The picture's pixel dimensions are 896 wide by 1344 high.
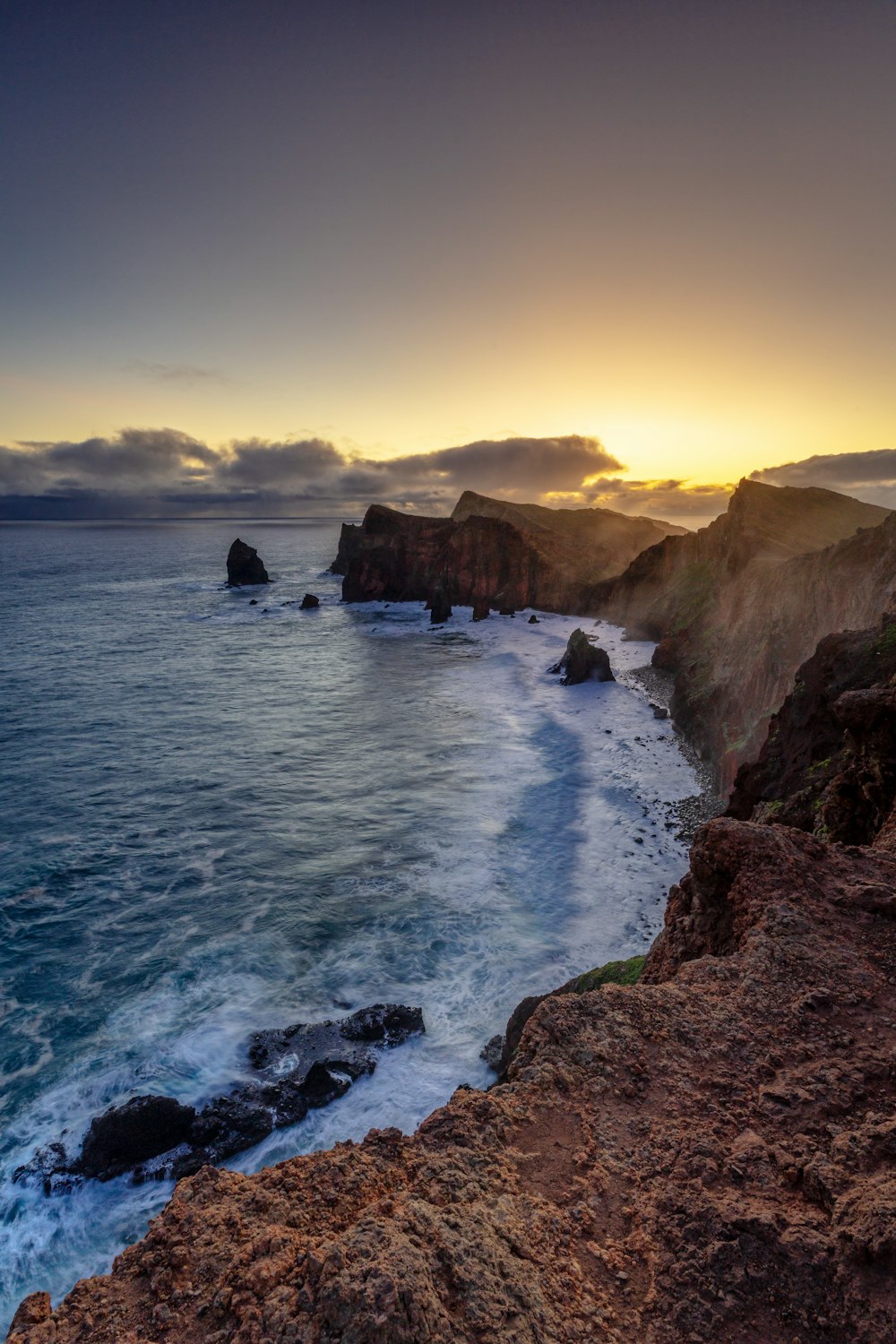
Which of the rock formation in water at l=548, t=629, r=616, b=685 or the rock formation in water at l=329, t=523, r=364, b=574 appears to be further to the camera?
the rock formation in water at l=329, t=523, r=364, b=574

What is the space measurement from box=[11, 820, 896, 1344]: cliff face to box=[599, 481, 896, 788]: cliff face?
24064mm

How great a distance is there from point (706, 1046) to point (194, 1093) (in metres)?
15.1

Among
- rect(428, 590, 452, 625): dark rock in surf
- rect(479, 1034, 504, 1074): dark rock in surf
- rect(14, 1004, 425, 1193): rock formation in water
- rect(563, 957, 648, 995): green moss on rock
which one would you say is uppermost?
rect(428, 590, 452, 625): dark rock in surf

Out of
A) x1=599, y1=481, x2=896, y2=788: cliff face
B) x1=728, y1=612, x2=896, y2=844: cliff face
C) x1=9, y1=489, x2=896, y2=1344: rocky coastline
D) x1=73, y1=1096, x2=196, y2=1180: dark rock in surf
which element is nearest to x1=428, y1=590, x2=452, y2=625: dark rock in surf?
x1=599, y1=481, x2=896, y2=788: cliff face

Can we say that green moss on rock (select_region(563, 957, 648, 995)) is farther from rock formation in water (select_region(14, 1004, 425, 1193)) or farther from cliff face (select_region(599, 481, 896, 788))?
cliff face (select_region(599, 481, 896, 788))

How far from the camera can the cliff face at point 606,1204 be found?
413 cm

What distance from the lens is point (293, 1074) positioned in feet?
54.3

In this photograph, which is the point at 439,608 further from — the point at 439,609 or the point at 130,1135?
the point at 130,1135

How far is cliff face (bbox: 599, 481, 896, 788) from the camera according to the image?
30.1m

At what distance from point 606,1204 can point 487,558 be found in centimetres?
Result: 9451

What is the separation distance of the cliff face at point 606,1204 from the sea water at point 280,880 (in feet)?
37.3

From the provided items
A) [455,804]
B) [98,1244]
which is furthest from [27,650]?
[98,1244]

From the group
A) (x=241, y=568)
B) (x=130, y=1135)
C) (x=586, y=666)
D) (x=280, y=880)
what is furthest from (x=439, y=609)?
(x=130, y=1135)

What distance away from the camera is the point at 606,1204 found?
16.6 ft
